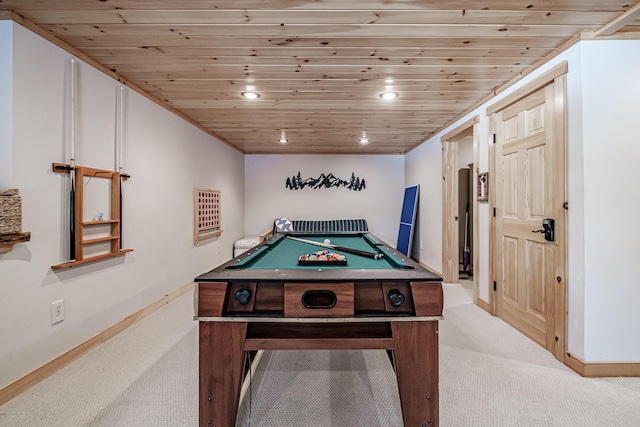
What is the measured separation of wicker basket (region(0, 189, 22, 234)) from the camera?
61.1 inches

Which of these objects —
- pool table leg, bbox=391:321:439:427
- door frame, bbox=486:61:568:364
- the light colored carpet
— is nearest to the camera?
pool table leg, bbox=391:321:439:427

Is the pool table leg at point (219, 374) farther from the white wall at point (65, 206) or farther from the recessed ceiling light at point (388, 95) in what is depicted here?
the recessed ceiling light at point (388, 95)

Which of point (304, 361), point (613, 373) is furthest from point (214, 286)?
point (613, 373)

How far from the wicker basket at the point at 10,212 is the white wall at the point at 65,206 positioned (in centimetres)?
13

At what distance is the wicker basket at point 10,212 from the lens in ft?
5.09

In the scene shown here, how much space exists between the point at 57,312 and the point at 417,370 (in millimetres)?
2247

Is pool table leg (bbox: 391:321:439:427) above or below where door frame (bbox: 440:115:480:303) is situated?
below

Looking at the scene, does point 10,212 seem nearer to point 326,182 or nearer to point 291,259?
point 291,259

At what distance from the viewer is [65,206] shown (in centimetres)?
202

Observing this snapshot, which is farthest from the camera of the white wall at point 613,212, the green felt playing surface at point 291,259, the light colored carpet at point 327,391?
the white wall at point 613,212

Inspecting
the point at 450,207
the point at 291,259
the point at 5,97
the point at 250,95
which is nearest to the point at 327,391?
the point at 291,259

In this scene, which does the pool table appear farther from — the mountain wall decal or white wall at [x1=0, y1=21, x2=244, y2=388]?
the mountain wall decal

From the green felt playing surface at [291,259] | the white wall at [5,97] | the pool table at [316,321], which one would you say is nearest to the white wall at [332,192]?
the green felt playing surface at [291,259]

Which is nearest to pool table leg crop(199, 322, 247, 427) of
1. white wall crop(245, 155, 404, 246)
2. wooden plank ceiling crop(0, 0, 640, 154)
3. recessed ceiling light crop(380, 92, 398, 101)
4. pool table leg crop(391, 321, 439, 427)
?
pool table leg crop(391, 321, 439, 427)
